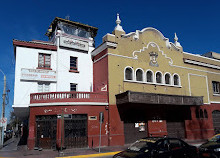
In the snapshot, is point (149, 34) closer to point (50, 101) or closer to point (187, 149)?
point (50, 101)

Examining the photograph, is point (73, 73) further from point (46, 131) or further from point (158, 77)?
point (158, 77)

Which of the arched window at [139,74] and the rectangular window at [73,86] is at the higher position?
the arched window at [139,74]

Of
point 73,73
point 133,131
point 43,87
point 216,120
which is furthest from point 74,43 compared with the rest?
point 216,120

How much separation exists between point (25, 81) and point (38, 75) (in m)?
1.31

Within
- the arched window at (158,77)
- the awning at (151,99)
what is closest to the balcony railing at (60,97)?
the awning at (151,99)

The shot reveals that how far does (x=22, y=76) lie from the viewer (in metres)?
19.6

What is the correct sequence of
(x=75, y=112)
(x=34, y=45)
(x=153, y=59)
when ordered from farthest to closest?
1. (x=153, y=59)
2. (x=34, y=45)
3. (x=75, y=112)

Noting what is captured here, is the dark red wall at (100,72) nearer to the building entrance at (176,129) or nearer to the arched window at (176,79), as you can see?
the building entrance at (176,129)

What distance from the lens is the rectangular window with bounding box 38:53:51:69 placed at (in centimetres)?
2098

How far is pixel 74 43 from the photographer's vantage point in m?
22.5

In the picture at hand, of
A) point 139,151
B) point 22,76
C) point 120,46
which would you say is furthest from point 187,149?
point 22,76

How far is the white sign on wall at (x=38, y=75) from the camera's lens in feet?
64.8

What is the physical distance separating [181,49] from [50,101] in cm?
1704

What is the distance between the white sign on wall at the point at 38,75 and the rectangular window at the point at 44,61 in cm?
73
